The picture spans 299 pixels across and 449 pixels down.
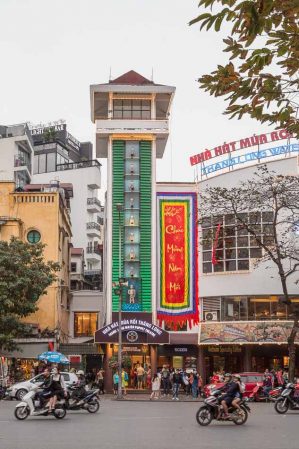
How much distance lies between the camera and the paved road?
48.2 ft

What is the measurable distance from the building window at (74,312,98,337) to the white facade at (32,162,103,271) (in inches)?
744

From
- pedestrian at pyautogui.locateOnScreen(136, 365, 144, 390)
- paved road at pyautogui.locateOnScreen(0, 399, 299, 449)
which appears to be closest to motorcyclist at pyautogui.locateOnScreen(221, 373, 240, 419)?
paved road at pyautogui.locateOnScreen(0, 399, 299, 449)

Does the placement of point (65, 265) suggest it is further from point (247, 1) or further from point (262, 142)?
point (247, 1)

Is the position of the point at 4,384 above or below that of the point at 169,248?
below

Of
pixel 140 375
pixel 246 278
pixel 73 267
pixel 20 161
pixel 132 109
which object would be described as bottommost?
pixel 140 375

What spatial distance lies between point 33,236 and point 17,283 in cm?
885

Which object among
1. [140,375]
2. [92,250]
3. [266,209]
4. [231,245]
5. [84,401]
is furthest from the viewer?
[92,250]

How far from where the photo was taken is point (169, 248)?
159 ft

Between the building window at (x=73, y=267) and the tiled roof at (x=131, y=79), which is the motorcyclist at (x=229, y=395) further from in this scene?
the building window at (x=73, y=267)

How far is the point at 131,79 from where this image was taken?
5316 cm

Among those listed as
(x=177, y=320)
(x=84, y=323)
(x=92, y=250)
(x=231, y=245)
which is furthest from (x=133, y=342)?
(x=92, y=250)

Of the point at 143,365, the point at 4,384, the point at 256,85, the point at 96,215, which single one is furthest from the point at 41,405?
the point at 96,215

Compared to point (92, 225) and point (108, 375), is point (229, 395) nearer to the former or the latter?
point (108, 375)

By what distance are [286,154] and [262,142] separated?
1.74m
